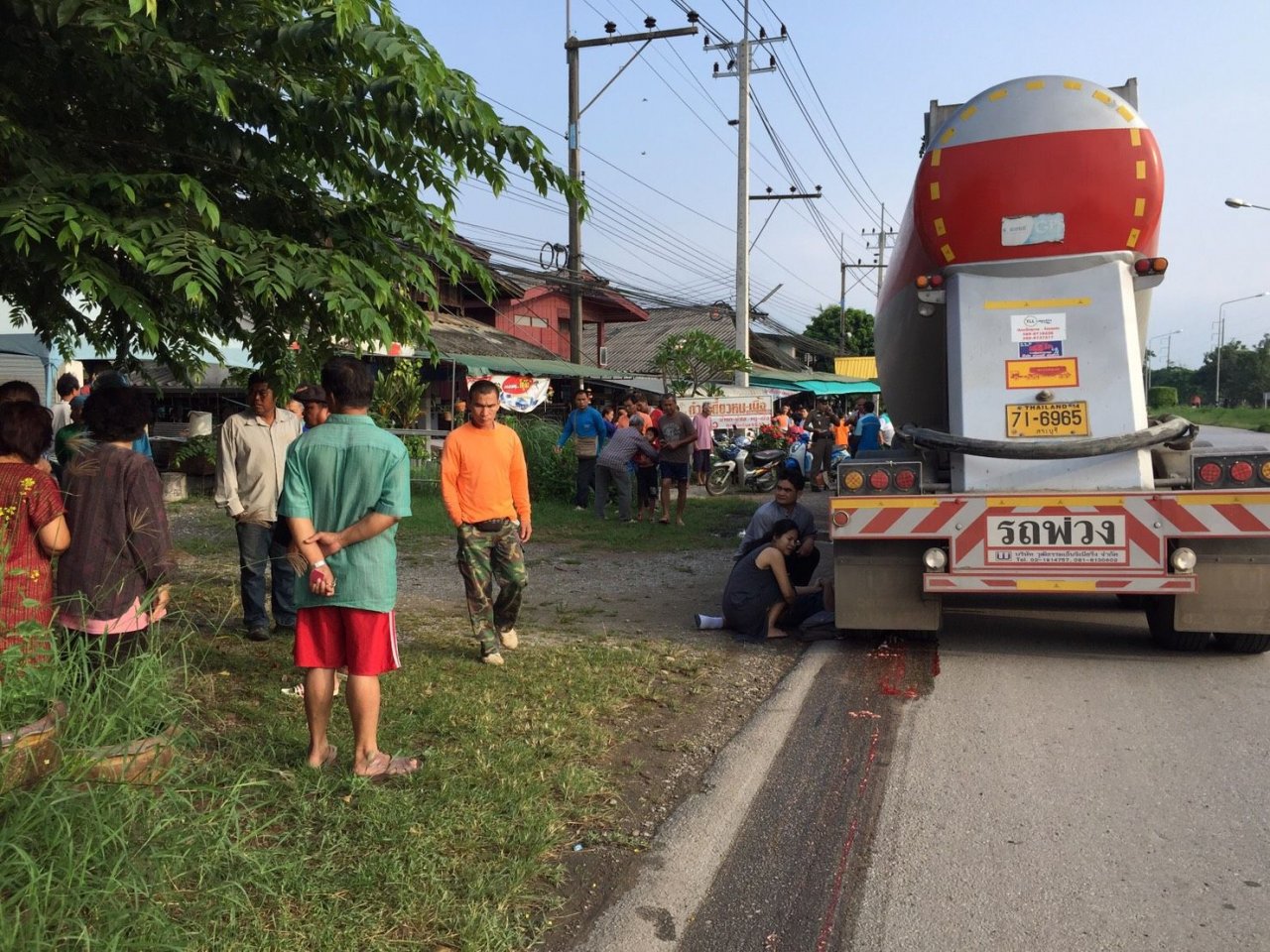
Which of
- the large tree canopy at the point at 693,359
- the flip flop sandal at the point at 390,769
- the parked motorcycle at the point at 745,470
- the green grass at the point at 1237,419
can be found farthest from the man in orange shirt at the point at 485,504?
the green grass at the point at 1237,419

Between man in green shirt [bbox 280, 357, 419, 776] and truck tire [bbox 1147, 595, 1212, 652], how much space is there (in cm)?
495

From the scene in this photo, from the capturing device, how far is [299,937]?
3.12 metres

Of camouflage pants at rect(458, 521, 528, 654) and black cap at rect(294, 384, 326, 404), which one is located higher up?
black cap at rect(294, 384, 326, 404)

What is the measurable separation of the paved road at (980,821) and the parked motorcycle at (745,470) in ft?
42.1

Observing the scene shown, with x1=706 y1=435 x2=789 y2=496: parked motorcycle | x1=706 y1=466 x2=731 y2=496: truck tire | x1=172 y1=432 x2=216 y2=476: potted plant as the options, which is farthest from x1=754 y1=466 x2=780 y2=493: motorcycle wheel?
x1=172 y1=432 x2=216 y2=476: potted plant

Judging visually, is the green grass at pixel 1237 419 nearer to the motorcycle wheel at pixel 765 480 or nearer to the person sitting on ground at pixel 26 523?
the motorcycle wheel at pixel 765 480

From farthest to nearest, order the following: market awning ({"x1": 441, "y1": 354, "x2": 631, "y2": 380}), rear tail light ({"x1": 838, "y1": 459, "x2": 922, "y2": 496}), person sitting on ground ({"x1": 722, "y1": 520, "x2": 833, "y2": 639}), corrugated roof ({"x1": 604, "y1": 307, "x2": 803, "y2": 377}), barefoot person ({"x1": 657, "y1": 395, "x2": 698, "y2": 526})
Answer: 1. corrugated roof ({"x1": 604, "y1": 307, "x2": 803, "y2": 377})
2. market awning ({"x1": 441, "y1": 354, "x2": 631, "y2": 380})
3. barefoot person ({"x1": 657, "y1": 395, "x2": 698, "y2": 526})
4. person sitting on ground ({"x1": 722, "y1": 520, "x2": 833, "y2": 639})
5. rear tail light ({"x1": 838, "y1": 459, "x2": 922, "y2": 496})

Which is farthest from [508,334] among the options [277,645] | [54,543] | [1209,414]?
[1209,414]

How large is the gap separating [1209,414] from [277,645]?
79644 mm

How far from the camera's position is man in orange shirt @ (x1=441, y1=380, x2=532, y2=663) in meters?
6.61

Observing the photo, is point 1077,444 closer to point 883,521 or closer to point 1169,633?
point 883,521

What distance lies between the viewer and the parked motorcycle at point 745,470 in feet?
64.0

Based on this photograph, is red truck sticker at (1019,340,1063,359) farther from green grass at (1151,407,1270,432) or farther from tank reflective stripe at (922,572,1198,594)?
green grass at (1151,407,1270,432)

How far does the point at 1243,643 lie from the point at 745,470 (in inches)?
532
